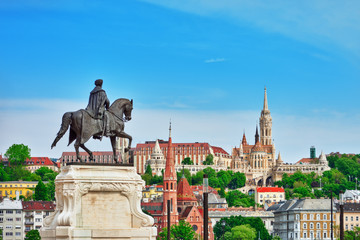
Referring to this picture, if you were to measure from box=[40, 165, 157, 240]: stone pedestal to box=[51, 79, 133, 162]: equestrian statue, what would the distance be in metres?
1.41

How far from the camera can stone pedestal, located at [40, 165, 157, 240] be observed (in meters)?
36.4

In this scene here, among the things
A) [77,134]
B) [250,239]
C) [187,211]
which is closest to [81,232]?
[77,134]

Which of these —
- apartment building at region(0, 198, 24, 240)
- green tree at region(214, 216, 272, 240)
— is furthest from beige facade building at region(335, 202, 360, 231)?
apartment building at region(0, 198, 24, 240)

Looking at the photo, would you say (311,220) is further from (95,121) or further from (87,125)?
(87,125)

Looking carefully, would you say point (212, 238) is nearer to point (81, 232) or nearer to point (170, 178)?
point (170, 178)

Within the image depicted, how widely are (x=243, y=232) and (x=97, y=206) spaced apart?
142 metres

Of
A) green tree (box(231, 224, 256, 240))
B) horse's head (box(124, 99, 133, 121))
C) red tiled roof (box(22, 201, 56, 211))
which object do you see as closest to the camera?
horse's head (box(124, 99, 133, 121))

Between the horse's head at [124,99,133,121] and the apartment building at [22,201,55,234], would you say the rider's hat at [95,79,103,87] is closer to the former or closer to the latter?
the horse's head at [124,99,133,121]

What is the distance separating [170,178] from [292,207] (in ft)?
83.8

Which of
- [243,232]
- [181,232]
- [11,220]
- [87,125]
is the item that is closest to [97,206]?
[87,125]

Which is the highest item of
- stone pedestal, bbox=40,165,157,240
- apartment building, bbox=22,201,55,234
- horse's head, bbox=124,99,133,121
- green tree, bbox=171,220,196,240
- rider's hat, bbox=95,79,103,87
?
rider's hat, bbox=95,79,103,87

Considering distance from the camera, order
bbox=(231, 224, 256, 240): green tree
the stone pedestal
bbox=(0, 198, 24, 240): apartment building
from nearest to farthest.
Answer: the stone pedestal < bbox=(0, 198, 24, 240): apartment building < bbox=(231, 224, 256, 240): green tree

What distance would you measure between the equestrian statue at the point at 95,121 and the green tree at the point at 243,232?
137912mm

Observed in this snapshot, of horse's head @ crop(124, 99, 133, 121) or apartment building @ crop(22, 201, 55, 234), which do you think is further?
apartment building @ crop(22, 201, 55, 234)
